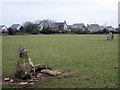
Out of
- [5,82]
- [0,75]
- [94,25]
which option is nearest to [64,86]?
[5,82]

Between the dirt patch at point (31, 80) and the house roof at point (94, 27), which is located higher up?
the dirt patch at point (31, 80)

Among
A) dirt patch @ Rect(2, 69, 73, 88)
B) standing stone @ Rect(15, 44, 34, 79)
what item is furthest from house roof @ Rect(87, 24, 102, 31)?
standing stone @ Rect(15, 44, 34, 79)

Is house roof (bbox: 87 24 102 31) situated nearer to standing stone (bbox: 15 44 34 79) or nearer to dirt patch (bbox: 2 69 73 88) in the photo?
dirt patch (bbox: 2 69 73 88)

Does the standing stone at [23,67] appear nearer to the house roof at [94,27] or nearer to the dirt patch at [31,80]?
the dirt patch at [31,80]

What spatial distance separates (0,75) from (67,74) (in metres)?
2.77

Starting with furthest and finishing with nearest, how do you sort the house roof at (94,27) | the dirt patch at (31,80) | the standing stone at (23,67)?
the house roof at (94,27)
the standing stone at (23,67)
the dirt patch at (31,80)

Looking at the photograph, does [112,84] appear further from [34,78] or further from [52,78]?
[34,78]

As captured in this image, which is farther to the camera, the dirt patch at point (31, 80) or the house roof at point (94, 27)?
the house roof at point (94, 27)

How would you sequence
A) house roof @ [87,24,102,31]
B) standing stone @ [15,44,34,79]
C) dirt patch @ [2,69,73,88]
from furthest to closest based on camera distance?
house roof @ [87,24,102,31], standing stone @ [15,44,34,79], dirt patch @ [2,69,73,88]

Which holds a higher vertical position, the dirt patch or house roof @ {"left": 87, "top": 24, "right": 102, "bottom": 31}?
the dirt patch

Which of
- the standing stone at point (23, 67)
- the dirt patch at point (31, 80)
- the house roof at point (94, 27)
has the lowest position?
the house roof at point (94, 27)

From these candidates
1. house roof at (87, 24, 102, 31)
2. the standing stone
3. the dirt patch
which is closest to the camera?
the dirt patch

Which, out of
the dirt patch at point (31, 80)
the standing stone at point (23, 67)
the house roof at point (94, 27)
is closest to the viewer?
the dirt patch at point (31, 80)

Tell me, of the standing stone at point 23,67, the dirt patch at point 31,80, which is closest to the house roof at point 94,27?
the dirt patch at point 31,80
